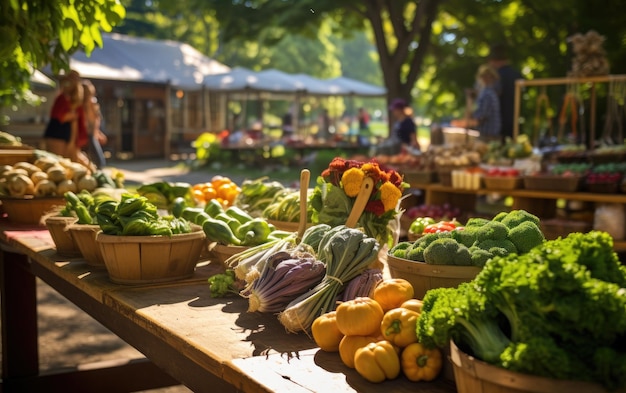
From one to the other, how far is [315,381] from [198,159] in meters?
21.4

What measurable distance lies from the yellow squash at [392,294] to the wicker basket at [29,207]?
3020mm

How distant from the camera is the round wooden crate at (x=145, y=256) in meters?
2.89

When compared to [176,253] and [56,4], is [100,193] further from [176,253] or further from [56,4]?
[176,253]

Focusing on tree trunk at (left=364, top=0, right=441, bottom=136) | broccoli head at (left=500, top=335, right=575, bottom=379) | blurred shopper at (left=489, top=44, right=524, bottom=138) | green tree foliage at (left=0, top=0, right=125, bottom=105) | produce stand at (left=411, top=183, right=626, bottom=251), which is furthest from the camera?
tree trunk at (left=364, top=0, right=441, bottom=136)

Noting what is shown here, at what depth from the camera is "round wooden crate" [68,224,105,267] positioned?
3266 mm

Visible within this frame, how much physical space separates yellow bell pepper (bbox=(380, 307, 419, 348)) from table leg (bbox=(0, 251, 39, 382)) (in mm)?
3283

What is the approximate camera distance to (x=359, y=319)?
75.7 inches

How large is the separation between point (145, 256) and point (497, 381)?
1.76 m

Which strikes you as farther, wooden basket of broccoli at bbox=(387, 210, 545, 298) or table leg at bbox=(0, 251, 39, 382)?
table leg at bbox=(0, 251, 39, 382)

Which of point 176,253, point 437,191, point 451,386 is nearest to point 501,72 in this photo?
point 437,191

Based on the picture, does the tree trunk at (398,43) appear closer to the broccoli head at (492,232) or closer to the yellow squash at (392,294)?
the broccoli head at (492,232)

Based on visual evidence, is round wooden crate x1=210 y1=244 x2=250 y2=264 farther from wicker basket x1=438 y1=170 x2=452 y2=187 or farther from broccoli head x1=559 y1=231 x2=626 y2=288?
wicker basket x1=438 y1=170 x2=452 y2=187

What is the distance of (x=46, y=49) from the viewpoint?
4625 mm

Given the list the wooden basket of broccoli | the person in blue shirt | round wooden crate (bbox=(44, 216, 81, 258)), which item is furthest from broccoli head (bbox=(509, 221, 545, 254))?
the person in blue shirt
